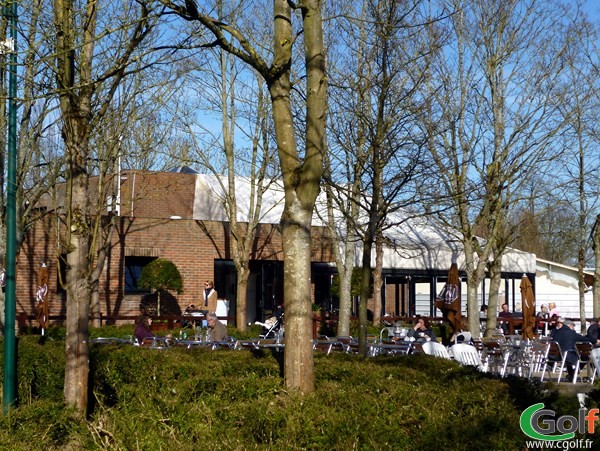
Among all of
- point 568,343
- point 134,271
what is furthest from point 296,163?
point 134,271

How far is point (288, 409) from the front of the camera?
6832mm

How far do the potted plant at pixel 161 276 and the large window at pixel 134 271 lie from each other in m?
1.59

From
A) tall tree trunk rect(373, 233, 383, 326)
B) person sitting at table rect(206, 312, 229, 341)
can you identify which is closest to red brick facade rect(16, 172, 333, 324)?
tall tree trunk rect(373, 233, 383, 326)

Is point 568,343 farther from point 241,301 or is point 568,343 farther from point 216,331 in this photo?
point 241,301

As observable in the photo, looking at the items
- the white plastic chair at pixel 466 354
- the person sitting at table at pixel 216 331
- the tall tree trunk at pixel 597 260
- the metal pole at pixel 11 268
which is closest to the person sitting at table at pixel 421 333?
the person sitting at table at pixel 216 331

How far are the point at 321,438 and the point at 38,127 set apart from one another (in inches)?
550

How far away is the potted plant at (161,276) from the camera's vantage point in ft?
88.6

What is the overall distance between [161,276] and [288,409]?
20.6 metres

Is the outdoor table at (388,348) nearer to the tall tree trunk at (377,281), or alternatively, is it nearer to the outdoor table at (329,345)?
the outdoor table at (329,345)

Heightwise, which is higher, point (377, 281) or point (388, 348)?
point (377, 281)

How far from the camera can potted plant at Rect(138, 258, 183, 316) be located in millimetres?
27000

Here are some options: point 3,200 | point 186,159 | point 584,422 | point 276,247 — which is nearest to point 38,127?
point 3,200

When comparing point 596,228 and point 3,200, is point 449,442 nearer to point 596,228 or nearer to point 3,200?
point 3,200

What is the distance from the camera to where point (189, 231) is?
96.0ft
